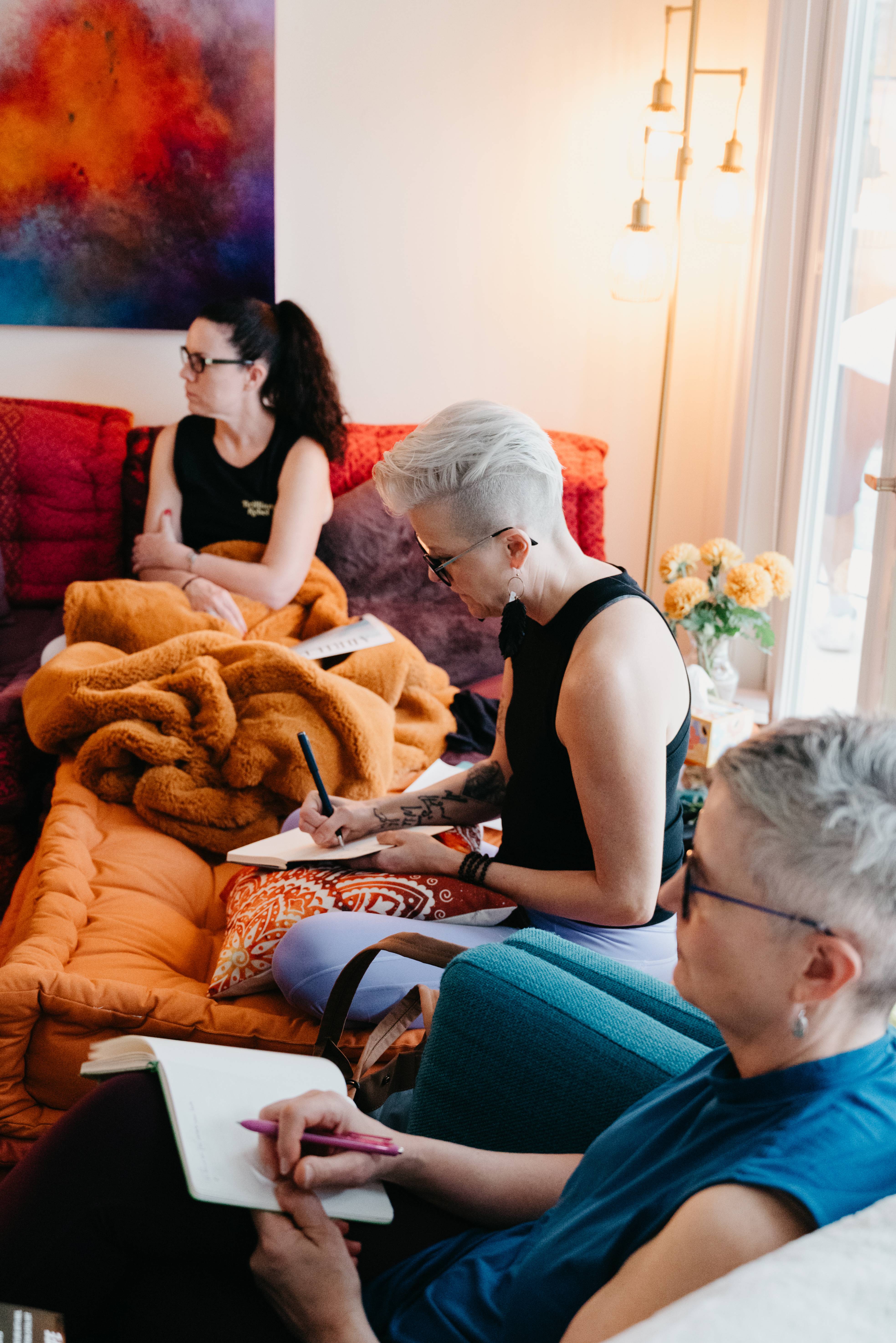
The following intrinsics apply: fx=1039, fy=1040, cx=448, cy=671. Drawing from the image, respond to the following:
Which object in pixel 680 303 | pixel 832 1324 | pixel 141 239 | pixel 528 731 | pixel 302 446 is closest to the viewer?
pixel 832 1324

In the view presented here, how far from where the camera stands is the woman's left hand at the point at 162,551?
2.51 meters

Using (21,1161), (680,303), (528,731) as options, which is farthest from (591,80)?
(21,1161)

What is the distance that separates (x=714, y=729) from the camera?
2244 mm

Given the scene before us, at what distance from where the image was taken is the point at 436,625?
2691mm

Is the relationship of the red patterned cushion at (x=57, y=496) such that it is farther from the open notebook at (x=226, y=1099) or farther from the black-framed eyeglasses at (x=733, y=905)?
the black-framed eyeglasses at (x=733, y=905)

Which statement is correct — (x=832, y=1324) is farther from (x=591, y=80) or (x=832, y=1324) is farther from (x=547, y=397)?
(x=591, y=80)

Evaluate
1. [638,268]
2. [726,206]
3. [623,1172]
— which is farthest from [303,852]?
[726,206]

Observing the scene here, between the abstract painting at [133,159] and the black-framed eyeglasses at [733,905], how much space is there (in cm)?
268

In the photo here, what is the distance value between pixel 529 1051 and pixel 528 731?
0.47 m

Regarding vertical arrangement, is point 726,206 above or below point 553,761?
above

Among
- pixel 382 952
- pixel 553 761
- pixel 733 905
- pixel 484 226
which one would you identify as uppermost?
pixel 484 226

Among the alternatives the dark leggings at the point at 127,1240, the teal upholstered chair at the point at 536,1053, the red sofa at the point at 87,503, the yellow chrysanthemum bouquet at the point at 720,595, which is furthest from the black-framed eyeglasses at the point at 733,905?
the red sofa at the point at 87,503

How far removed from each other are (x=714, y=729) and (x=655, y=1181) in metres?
1.62

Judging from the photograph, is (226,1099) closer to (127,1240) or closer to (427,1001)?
(127,1240)
